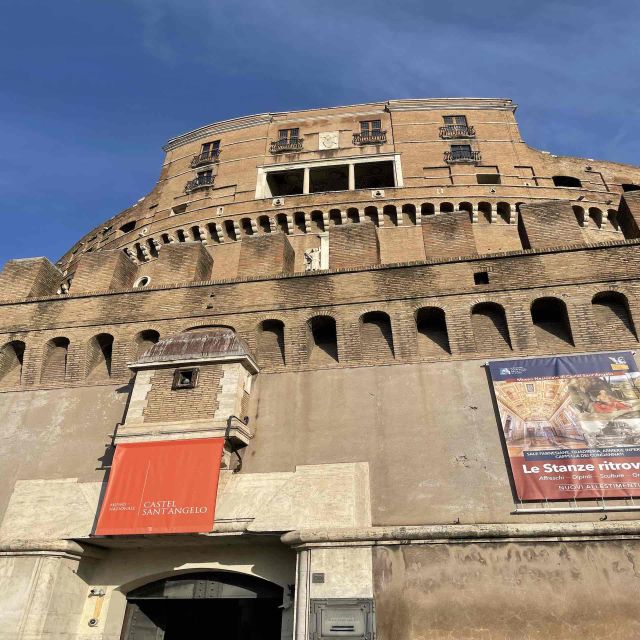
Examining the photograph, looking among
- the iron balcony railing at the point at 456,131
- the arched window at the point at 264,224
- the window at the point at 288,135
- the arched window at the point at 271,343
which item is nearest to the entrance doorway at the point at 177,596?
the arched window at the point at 271,343

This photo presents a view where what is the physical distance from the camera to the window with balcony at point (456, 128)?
87.0 ft

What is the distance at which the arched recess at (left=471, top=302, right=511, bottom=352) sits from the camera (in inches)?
409

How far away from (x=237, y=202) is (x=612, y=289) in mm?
17990

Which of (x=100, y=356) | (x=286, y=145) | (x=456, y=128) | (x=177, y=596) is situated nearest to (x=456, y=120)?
(x=456, y=128)

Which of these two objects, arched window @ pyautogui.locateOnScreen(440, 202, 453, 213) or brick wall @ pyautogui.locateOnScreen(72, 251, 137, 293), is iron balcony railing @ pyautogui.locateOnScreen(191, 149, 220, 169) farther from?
brick wall @ pyautogui.locateOnScreen(72, 251, 137, 293)

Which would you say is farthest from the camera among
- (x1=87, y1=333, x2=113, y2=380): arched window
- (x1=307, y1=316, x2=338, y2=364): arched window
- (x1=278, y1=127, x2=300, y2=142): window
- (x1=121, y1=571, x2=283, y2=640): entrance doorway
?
(x1=278, y1=127, x2=300, y2=142): window

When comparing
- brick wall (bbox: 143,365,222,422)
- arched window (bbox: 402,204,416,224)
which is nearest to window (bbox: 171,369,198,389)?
brick wall (bbox: 143,365,222,422)

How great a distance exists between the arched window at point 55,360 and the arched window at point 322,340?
5556 mm

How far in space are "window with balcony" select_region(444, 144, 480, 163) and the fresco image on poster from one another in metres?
17.5

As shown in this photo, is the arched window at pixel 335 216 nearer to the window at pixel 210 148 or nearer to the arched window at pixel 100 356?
the window at pixel 210 148

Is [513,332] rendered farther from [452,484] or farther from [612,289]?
[452,484]

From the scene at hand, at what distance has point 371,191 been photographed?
925 inches

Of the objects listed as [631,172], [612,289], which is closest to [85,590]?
[612,289]

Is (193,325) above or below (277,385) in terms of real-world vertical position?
above
